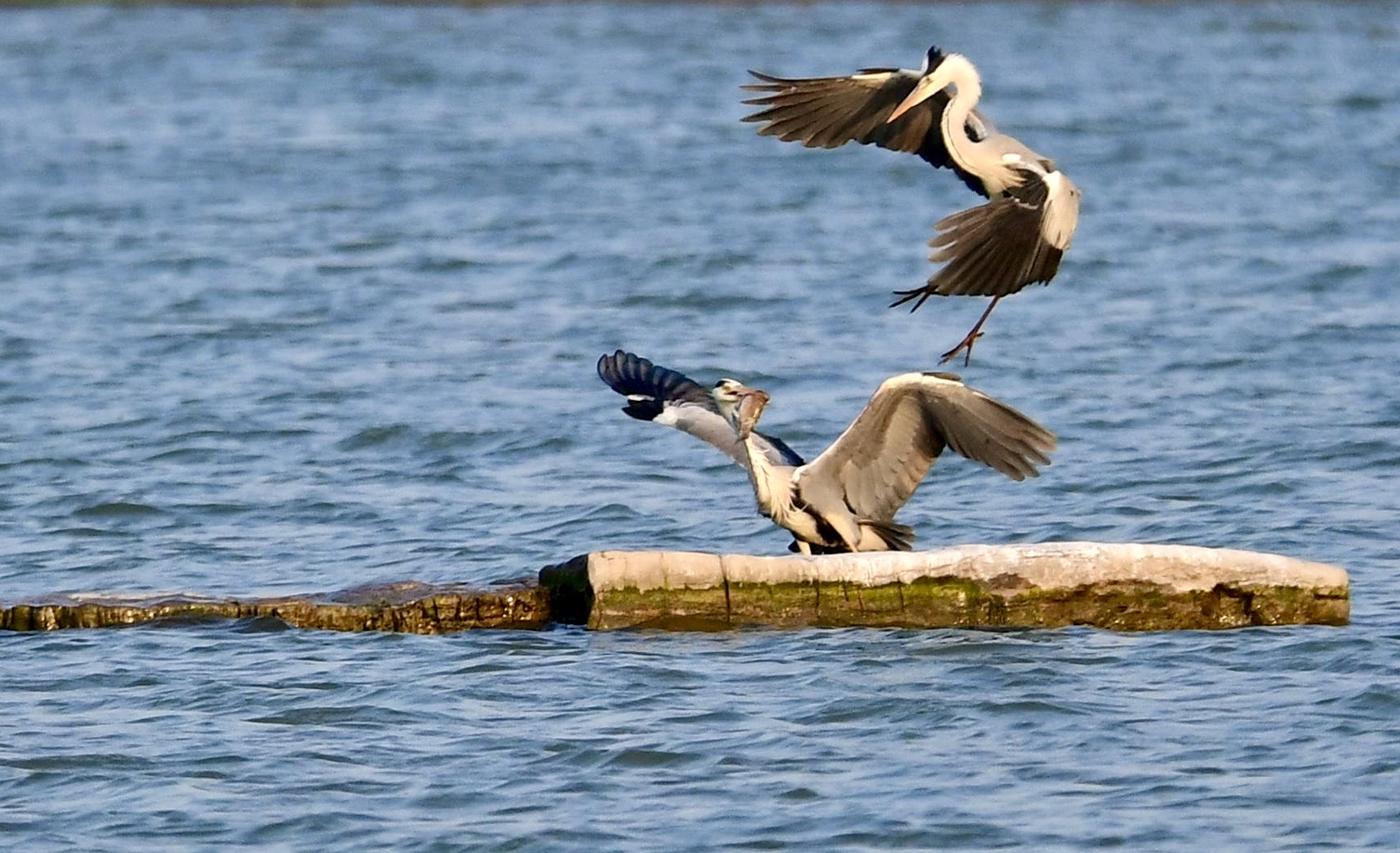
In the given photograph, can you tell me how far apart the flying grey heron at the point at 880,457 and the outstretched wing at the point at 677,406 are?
83 mm

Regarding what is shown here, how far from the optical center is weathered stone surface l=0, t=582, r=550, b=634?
7.77 m

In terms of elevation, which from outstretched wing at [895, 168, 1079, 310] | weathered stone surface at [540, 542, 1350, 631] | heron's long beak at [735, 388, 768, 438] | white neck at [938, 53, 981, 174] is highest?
white neck at [938, 53, 981, 174]

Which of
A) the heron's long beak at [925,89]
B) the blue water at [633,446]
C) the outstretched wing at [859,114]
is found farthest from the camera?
the outstretched wing at [859,114]

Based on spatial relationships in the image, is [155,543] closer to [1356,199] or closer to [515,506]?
[515,506]

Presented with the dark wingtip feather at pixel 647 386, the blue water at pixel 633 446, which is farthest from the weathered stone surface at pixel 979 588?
the dark wingtip feather at pixel 647 386

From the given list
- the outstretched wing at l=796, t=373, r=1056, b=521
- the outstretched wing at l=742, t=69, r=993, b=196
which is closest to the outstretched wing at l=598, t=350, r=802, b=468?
the outstretched wing at l=796, t=373, r=1056, b=521

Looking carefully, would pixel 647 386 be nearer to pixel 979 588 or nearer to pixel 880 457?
pixel 880 457

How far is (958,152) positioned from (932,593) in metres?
1.69

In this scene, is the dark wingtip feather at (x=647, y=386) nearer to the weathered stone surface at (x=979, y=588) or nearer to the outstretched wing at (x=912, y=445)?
the outstretched wing at (x=912, y=445)

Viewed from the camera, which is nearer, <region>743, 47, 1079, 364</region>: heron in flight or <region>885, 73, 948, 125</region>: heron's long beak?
<region>743, 47, 1079, 364</region>: heron in flight

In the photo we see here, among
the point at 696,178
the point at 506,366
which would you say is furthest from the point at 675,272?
the point at 696,178

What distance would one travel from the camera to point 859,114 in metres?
8.65

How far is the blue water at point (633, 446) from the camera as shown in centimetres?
646

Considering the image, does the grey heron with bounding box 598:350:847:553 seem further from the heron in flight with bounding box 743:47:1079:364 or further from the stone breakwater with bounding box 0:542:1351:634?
the heron in flight with bounding box 743:47:1079:364
